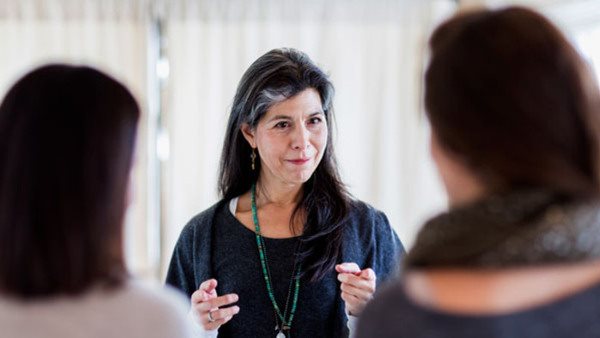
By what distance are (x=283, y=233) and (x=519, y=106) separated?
1117 millimetres

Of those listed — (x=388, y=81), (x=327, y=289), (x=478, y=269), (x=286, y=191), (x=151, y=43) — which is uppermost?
(x=151, y=43)

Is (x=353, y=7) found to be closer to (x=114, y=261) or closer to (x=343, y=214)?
(x=343, y=214)

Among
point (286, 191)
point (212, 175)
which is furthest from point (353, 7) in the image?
point (286, 191)

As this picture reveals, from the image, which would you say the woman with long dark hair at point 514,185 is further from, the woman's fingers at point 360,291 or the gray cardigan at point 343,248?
the gray cardigan at point 343,248

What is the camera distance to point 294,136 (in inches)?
70.2

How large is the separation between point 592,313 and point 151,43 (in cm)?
266

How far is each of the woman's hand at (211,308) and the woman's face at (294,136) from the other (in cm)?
35

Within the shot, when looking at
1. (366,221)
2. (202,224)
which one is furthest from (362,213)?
(202,224)

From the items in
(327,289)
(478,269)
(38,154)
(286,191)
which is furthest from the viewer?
(286,191)

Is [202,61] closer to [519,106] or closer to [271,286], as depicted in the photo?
[271,286]

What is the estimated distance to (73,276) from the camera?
912 millimetres

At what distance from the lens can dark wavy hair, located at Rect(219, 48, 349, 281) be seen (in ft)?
5.83

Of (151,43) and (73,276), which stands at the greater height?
(151,43)

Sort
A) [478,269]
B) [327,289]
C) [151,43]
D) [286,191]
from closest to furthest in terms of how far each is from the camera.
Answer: [478,269]
[327,289]
[286,191]
[151,43]
